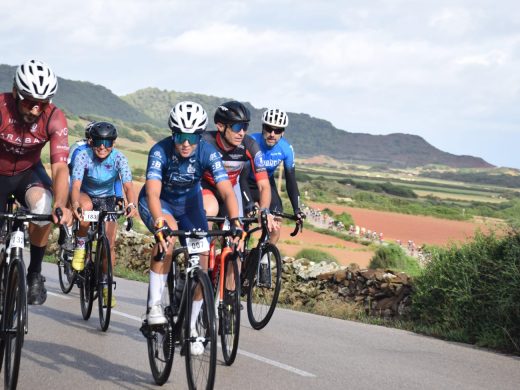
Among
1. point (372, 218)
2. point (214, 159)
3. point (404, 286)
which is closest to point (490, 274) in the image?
point (404, 286)

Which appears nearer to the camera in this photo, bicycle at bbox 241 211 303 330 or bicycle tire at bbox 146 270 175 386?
bicycle tire at bbox 146 270 175 386

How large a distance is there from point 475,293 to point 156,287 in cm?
492

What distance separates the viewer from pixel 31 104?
6824mm

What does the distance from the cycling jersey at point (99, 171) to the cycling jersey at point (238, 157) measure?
177 centimetres

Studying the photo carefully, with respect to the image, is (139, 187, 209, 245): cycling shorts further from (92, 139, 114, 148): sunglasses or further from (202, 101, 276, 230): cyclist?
(92, 139, 114, 148): sunglasses

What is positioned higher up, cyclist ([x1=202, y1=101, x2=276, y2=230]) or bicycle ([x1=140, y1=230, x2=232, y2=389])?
cyclist ([x1=202, y1=101, x2=276, y2=230])

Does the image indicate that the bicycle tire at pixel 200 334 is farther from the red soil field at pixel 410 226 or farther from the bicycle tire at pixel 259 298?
the red soil field at pixel 410 226

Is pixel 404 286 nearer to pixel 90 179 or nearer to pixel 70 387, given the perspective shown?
pixel 90 179

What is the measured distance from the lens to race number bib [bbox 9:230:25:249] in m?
6.46

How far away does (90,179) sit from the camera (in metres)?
11.1

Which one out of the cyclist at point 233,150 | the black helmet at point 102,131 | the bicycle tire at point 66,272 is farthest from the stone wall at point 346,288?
the black helmet at point 102,131

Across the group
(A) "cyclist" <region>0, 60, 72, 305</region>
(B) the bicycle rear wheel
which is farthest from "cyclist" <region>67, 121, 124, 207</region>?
(B) the bicycle rear wheel

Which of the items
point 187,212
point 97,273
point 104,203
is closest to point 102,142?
point 104,203

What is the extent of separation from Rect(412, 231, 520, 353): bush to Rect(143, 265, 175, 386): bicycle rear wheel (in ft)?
13.5
